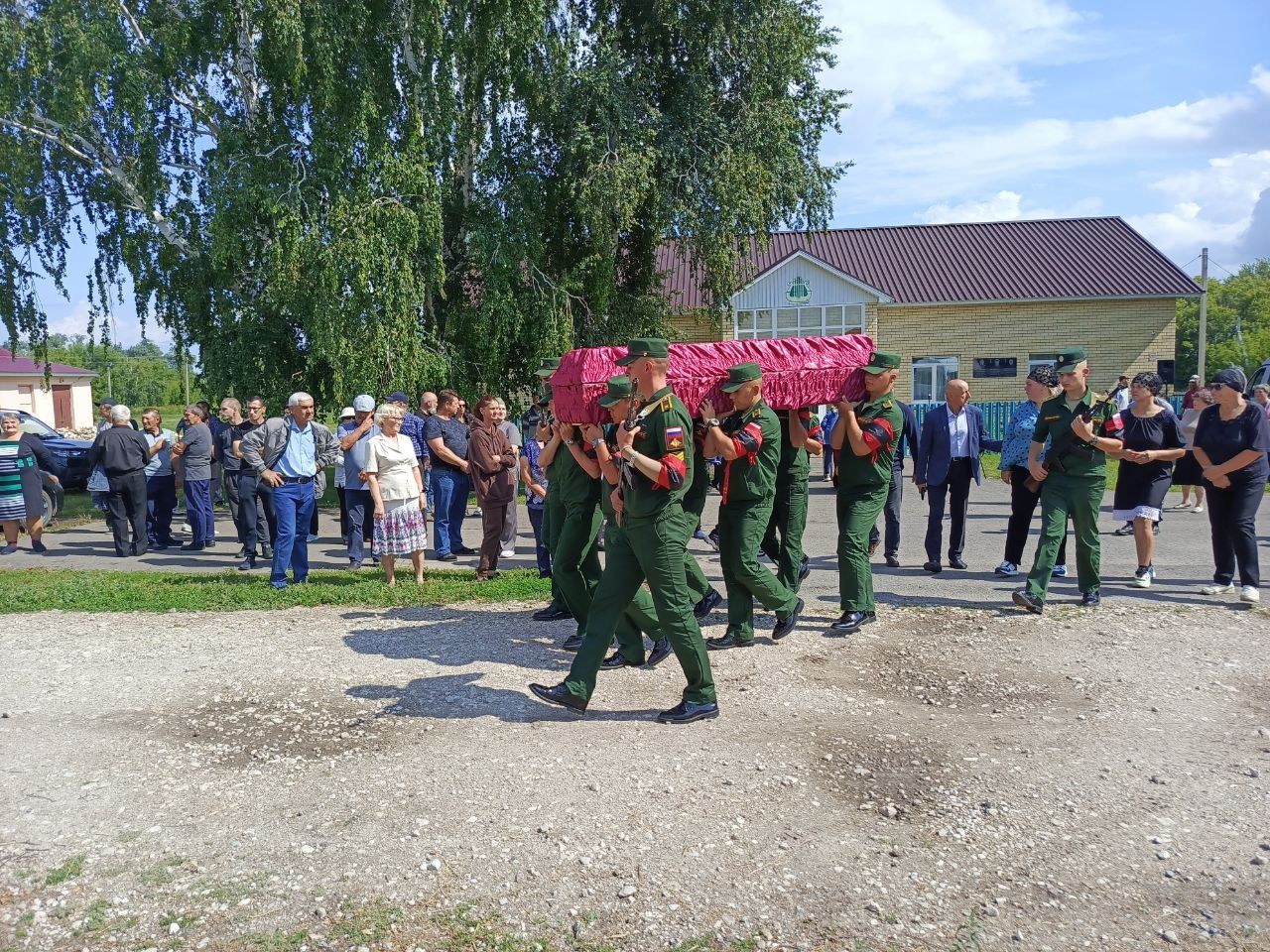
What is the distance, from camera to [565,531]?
22.3 feet

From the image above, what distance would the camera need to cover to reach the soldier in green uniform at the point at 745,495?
245 inches

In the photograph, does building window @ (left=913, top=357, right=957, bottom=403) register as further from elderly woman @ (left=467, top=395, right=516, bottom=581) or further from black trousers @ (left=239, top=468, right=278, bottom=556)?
black trousers @ (left=239, top=468, right=278, bottom=556)

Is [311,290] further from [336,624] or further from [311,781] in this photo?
[311,781]

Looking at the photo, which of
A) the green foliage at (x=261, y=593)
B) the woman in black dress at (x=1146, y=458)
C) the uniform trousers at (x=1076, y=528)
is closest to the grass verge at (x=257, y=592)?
the green foliage at (x=261, y=593)

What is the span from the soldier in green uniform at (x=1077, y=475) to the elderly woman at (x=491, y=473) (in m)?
4.69

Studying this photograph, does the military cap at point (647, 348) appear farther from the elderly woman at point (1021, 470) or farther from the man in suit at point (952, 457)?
the elderly woman at point (1021, 470)

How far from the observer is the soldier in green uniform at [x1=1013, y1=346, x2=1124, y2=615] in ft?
24.9

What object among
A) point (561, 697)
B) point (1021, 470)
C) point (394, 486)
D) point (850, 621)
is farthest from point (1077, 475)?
point (394, 486)

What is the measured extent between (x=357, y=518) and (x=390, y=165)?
24.1 feet

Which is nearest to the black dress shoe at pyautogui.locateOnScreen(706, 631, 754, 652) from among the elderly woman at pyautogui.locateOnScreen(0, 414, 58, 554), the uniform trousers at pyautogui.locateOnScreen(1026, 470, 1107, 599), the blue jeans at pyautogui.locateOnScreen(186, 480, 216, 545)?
the uniform trousers at pyautogui.locateOnScreen(1026, 470, 1107, 599)

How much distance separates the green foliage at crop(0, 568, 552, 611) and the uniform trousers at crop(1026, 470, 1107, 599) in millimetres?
4044

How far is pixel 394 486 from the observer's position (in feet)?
28.8

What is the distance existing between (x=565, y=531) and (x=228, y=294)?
39.7 feet

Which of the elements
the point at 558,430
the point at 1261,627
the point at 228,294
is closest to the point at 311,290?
the point at 228,294
